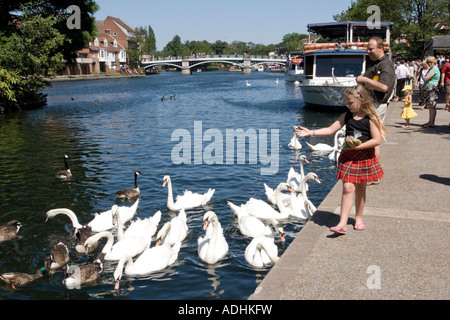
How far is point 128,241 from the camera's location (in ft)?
26.9

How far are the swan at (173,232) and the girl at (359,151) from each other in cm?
334

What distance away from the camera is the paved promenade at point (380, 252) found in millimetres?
4609

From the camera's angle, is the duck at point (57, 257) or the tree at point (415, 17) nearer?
the duck at point (57, 257)

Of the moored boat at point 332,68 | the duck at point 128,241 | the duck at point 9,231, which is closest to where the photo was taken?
the duck at point 128,241

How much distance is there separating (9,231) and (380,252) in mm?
6922

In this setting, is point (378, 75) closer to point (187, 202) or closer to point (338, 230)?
point (338, 230)

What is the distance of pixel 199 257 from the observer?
795 centimetres

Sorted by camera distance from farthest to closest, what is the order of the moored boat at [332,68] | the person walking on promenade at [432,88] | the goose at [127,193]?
the moored boat at [332,68] < the person walking on promenade at [432,88] < the goose at [127,193]

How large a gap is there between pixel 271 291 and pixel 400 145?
8.73m

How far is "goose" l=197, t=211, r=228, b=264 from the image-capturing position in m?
7.63

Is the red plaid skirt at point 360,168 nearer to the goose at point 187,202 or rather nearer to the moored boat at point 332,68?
the goose at point 187,202

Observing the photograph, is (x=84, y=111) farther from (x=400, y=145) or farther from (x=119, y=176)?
(x=400, y=145)

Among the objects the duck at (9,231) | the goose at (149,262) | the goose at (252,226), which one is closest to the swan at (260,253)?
the goose at (252,226)

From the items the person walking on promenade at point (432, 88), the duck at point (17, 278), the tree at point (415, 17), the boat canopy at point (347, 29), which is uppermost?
the tree at point (415, 17)
